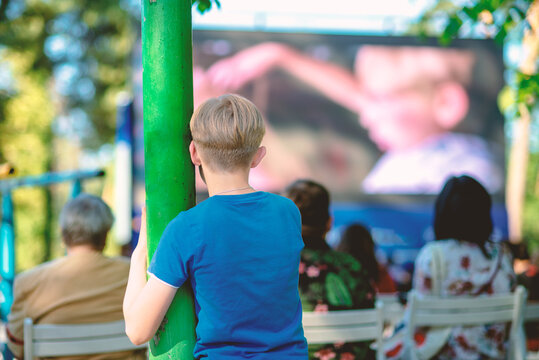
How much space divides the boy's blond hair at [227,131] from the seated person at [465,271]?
5.61 ft

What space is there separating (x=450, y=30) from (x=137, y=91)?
5081 millimetres

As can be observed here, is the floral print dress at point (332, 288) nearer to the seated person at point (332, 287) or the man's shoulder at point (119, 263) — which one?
the seated person at point (332, 287)

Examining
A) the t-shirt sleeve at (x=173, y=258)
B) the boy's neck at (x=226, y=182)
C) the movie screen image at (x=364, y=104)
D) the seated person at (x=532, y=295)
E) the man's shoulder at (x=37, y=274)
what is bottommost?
the seated person at (x=532, y=295)

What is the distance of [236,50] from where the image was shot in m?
8.84

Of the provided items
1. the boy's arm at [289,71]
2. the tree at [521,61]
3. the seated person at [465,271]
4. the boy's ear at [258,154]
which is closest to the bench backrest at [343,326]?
the seated person at [465,271]

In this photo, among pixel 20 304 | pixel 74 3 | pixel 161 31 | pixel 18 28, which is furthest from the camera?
pixel 74 3

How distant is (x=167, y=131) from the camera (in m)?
1.42

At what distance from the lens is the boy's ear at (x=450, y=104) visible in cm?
938

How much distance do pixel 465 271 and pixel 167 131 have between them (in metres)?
1.88

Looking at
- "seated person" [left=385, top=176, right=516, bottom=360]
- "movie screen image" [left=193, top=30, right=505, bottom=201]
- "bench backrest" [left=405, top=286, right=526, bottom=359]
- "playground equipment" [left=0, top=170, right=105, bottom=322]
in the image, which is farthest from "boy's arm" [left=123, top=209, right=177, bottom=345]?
"movie screen image" [left=193, top=30, right=505, bottom=201]

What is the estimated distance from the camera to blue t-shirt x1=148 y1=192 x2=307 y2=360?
1290mm

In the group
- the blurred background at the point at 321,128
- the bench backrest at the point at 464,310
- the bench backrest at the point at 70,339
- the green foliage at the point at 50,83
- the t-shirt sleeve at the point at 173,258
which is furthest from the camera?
the green foliage at the point at 50,83

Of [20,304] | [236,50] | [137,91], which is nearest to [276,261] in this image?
[20,304]

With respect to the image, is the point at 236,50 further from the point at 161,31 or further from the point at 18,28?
the point at 18,28
